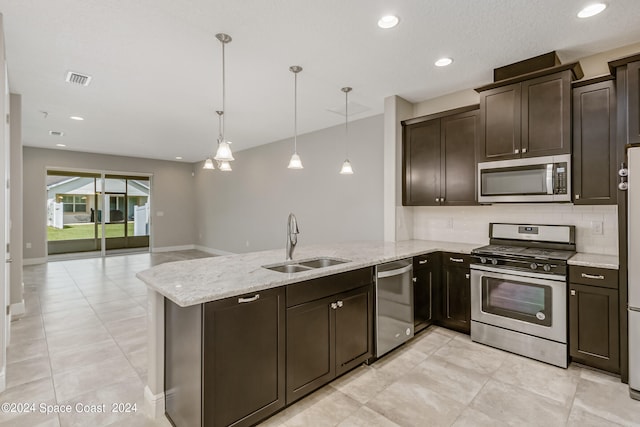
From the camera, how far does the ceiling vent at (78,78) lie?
10.7 ft

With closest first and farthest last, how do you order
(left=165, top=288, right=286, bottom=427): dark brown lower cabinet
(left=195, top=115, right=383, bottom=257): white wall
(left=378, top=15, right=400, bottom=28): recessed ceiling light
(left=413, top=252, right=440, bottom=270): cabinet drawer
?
(left=165, top=288, right=286, bottom=427): dark brown lower cabinet
(left=378, top=15, right=400, bottom=28): recessed ceiling light
(left=413, top=252, right=440, bottom=270): cabinet drawer
(left=195, top=115, right=383, bottom=257): white wall

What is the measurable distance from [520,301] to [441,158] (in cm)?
179

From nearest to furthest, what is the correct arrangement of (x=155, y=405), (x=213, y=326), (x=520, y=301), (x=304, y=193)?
(x=213, y=326), (x=155, y=405), (x=520, y=301), (x=304, y=193)

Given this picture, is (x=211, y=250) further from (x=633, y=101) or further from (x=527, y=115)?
(x=633, y=101)

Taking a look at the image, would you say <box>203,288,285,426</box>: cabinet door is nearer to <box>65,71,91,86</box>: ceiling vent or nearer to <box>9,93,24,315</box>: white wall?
<box>65,71,91,86</box>: ceiling vent

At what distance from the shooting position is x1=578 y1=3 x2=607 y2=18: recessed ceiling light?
2170 millimetres

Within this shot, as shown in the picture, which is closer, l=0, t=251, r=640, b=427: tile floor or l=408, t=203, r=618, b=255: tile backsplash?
l=0, t=251, r=640, b=427: tile floor

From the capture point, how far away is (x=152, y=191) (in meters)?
8.99

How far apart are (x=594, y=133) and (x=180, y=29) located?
3.62 metres

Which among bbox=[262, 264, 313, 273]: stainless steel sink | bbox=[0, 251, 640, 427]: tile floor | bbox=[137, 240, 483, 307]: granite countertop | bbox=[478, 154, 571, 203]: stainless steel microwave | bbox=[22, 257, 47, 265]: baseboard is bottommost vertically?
bbox=[0, 251, 640, 427]: tile floor

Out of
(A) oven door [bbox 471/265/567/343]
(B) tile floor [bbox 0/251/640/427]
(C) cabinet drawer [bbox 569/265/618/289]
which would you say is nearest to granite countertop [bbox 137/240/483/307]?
(A) oven door [bbox 471/265/567/343]

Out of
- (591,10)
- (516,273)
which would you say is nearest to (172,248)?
(516,273)

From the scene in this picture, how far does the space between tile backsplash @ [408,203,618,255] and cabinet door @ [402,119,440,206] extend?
324mm

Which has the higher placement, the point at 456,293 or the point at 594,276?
the point at 594,276
